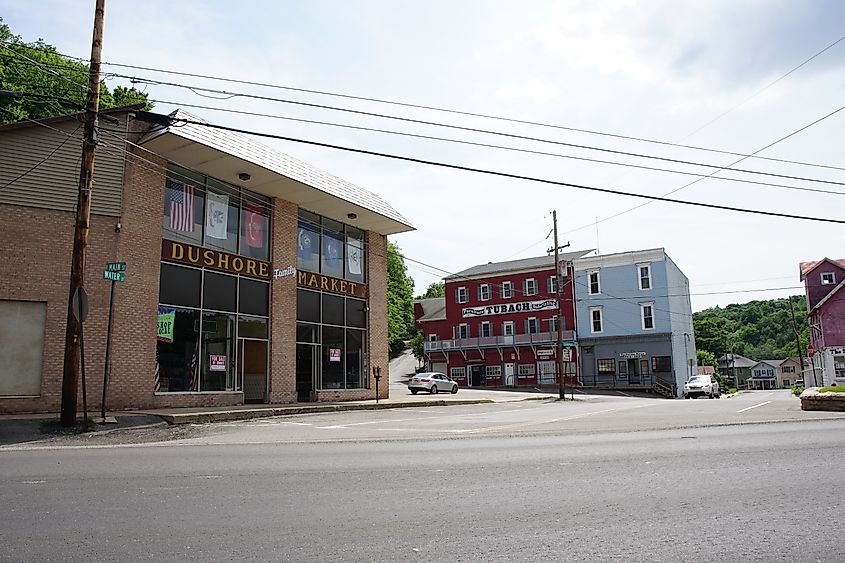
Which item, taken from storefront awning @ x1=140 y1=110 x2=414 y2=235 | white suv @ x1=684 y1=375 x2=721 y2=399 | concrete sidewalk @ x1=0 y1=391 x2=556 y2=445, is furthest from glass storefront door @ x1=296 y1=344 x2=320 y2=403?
Answer: white suv @ x1=684 y1=375 x2=721 y2=399

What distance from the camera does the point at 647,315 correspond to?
5188 centimetres

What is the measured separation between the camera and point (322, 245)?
26203 mm

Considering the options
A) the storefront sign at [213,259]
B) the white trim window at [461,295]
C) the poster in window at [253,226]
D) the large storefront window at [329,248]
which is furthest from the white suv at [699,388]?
the poster in window at [253,226]

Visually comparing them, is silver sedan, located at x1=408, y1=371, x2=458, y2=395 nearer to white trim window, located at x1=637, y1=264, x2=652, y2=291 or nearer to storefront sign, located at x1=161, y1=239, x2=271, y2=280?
storefront sign, located at x1=161, y1=239, x2=271, y2=280

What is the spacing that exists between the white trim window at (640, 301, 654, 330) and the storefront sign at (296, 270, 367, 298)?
31.0m

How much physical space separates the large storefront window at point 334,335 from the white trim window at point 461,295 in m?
32.4

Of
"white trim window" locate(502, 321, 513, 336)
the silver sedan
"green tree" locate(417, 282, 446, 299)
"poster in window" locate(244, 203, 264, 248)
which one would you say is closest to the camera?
"poster in window" locate(244, 203, 264, 248)

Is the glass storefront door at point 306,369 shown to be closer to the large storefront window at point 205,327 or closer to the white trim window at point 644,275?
the large storefront window at point 205,327

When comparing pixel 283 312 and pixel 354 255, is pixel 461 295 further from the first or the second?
pixel 283 312

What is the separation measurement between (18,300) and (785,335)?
494 ft

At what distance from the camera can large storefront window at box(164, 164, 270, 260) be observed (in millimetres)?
20281

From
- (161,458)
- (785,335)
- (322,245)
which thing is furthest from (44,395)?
(785,335)

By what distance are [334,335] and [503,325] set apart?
109 ft

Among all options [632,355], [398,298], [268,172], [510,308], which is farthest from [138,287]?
[398,298]
